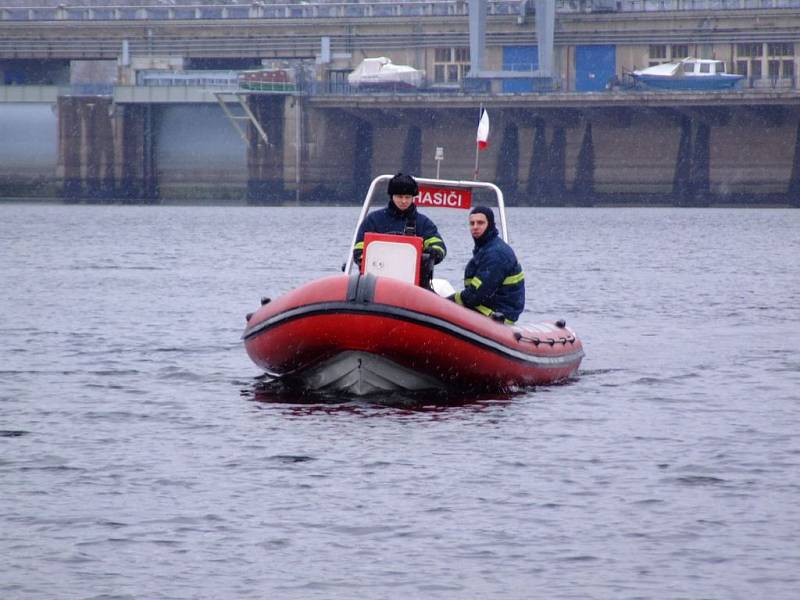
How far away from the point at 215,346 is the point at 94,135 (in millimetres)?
59508

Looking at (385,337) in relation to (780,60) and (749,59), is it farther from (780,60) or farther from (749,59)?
(749,59)

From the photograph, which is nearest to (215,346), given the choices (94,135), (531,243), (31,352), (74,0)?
(31,352)

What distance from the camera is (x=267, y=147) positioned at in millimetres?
75500

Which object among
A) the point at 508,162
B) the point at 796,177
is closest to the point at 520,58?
the point at 508,162

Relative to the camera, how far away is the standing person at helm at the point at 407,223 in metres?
13.9

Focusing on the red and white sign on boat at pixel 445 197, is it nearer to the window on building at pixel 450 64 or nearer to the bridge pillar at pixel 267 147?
the bridge pillar at pixel 267 147

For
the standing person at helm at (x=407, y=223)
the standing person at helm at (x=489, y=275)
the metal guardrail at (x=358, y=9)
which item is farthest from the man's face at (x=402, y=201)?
the metal guardrail at (x=358, y=9)

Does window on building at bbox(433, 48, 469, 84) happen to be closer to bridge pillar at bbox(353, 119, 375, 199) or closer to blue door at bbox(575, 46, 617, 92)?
bridge pillar at bbox(353, 119, 375, 199)

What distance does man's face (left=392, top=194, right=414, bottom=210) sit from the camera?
546 inches

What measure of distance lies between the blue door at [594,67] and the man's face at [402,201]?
200 ft

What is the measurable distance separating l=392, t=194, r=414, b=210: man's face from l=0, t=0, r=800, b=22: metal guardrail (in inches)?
2388

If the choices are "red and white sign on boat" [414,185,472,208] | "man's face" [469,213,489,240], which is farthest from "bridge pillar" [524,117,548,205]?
"man's face" [469,213,489,240]

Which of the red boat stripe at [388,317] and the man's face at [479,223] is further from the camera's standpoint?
the man's face at [479,223]

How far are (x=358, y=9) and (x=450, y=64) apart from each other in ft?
17.3
